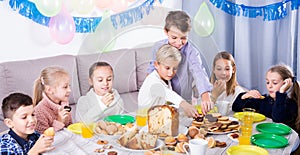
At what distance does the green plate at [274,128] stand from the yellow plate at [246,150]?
0.24 meters

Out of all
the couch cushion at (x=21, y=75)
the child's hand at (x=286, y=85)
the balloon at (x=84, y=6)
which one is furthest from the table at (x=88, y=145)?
the balloon at (x=84, y=6)

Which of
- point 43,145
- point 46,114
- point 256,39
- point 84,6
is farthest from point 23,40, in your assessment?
point 256,39

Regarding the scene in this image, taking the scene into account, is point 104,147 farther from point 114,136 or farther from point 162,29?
point 162,29

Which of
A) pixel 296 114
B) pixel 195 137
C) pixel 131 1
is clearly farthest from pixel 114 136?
pixel 131 1

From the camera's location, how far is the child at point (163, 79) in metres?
1.58

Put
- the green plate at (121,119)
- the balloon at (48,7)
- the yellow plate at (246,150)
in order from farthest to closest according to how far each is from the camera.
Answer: the balloon at (48,7) < the green plate at (121,119) < the yellow plate at (246,150)

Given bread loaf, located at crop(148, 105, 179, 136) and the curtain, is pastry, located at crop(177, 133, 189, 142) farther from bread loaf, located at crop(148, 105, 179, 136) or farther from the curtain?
the curtain

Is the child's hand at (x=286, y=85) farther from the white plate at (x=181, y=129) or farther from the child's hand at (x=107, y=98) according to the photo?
the child's hand at (x=107, y=98)

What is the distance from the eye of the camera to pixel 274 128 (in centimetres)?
188

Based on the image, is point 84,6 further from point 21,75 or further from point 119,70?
point 119,70

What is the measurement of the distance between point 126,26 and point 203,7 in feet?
5.95

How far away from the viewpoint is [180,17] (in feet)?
5.39

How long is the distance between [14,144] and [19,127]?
0.09 m

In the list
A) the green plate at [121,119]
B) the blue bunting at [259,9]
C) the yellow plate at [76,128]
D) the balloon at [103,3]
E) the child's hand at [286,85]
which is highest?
the balloon at [103,3]
